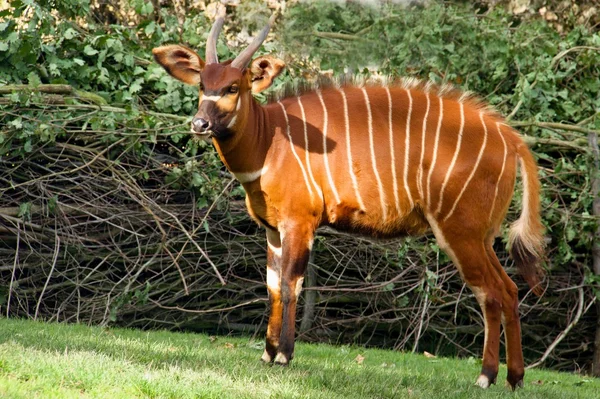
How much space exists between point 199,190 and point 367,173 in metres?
2.77

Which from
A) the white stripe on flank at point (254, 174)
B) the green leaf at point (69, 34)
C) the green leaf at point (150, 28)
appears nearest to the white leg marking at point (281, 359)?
the white stripe on flank at point (254, 174)

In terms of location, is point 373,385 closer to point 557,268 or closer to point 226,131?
point 226,131

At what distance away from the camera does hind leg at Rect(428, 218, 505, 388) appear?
5.11 metres

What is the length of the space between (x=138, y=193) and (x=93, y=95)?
904mm

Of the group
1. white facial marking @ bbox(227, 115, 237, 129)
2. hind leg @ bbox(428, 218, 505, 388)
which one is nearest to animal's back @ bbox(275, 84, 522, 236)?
hind leg @ bbox(428, 218, 505, 388)

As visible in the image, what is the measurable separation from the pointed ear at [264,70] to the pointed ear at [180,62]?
312 mm

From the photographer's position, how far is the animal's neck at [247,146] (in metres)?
5.18

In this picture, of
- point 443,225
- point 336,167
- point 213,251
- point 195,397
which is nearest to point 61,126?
point 213,251

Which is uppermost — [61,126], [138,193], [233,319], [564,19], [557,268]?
[564,19]

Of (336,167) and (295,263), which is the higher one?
(336,167)

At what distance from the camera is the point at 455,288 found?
8.31 m

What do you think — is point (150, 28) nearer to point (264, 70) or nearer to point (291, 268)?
point (264, 70)

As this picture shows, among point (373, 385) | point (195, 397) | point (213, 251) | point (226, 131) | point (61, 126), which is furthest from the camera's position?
point (213, 251)

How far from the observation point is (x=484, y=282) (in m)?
5.12
